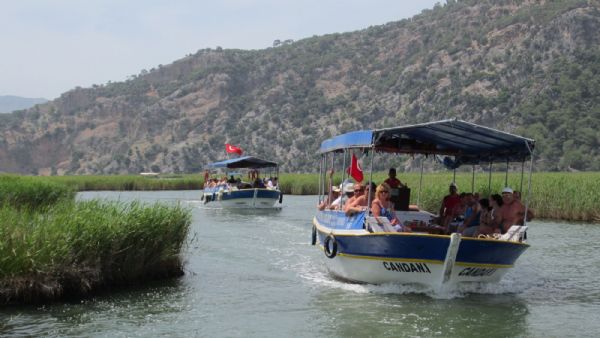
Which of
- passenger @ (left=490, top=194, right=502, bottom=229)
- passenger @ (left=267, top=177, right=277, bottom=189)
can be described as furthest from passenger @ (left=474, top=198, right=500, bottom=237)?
passenger @ (left=267, top=177, right=277, bottom=189)

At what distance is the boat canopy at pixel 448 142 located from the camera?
15.0m

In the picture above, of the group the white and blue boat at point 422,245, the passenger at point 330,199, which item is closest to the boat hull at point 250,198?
the passenger at point 330,199

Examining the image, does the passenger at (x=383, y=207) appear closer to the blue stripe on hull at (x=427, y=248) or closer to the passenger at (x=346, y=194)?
the blue stripe on hull at (x=427, y=248)

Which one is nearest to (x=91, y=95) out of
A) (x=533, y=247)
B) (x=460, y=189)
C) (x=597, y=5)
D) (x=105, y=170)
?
(x=105, y=170)

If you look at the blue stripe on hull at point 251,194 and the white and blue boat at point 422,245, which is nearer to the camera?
the white and blue boat at point 422,245

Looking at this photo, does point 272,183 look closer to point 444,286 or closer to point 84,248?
point 444,286

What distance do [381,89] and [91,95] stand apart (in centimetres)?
7483

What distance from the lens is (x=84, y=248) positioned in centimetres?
1344

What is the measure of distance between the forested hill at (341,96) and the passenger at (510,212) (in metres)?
61.9

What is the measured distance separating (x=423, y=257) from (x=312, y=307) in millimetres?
2276

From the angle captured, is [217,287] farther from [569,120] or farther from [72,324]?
[569,120]

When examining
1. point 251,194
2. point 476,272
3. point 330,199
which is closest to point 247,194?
point 251,194

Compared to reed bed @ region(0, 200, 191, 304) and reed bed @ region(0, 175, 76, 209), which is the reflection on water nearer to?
reed bed @ region(0, 200, 191, 304)

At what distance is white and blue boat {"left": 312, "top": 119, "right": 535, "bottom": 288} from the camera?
13773mm
